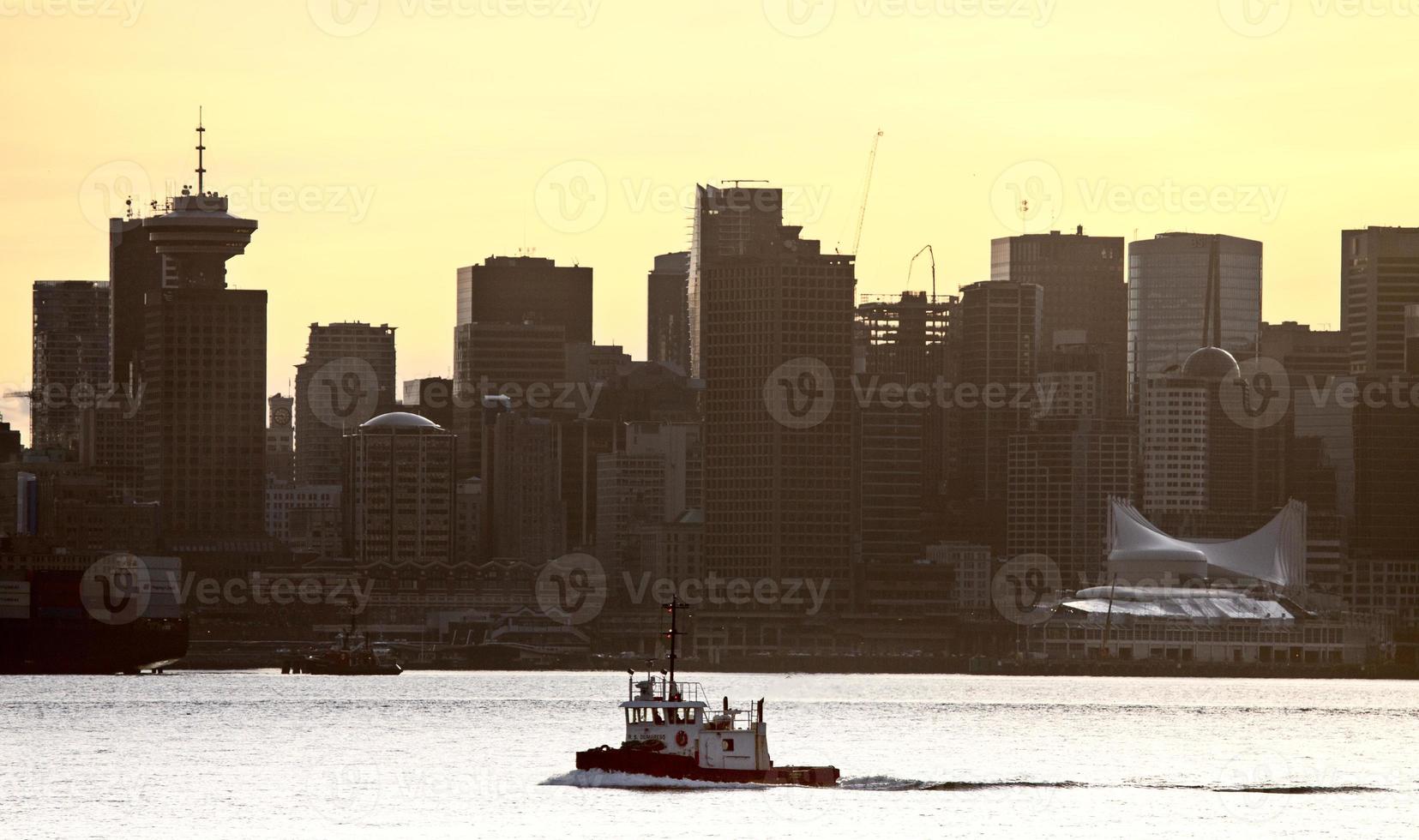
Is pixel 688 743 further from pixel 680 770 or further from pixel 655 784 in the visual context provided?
pixel 655 784

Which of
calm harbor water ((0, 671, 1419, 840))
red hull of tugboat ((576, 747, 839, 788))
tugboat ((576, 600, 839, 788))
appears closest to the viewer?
calm harbor water ((0, 671, 1419, 840))

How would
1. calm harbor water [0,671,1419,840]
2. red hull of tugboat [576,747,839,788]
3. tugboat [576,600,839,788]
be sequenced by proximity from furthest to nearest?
red hull of tugboat [576,747,839,788] → tugboat [576,600,839,788] → calm harbor water [0,671,1419,840]

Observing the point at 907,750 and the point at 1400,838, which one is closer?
the point at 1400,838

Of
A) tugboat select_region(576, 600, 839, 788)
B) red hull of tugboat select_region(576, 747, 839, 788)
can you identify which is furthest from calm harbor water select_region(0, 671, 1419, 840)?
tugboat select_region(576, 600, 839, 788)

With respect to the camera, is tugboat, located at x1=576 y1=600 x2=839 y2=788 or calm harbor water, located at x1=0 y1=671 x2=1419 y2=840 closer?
calm harbor water, located at x1=0 y1=671 x2=1419 y2=840

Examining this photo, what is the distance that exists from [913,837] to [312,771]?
41.2 metres

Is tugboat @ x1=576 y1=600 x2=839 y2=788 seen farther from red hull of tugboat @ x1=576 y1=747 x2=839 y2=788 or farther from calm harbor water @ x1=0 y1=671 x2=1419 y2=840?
calm harbor water @ x1=0 y1=671 x2=1419 y2=840

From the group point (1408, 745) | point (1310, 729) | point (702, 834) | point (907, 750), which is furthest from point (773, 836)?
point (1310, 729)

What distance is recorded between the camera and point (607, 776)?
117 m

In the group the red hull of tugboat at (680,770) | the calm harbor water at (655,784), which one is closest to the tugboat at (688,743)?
the red hull of tugboat at (680,770)

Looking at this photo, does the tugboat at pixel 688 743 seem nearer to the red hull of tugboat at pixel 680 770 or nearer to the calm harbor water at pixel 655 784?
the red hull of tugboat at pixel 680 770

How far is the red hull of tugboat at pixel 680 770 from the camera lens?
364 ft

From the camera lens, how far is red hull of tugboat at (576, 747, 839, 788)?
111062 millimetres

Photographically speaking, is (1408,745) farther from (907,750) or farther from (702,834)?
(702,834)
